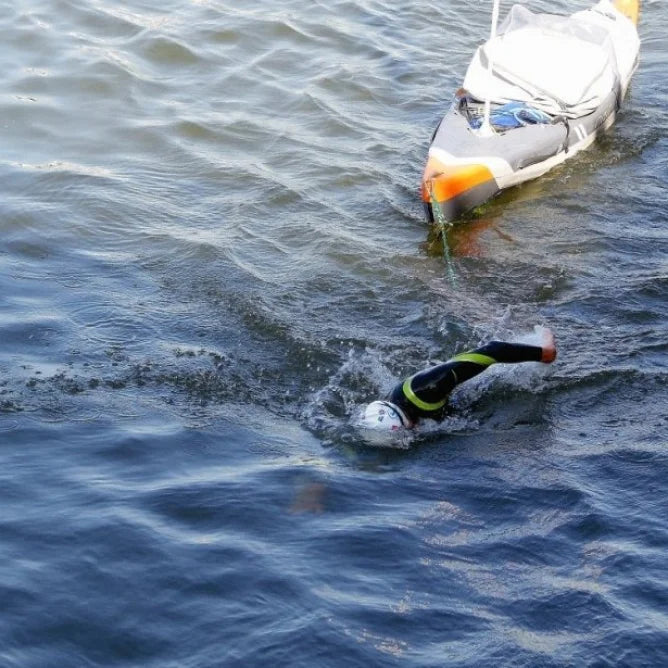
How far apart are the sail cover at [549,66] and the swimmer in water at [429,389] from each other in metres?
5.03

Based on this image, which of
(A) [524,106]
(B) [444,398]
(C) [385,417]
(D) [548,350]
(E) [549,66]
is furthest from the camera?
(E) [549,66]

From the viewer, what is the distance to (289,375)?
7844 millimetres

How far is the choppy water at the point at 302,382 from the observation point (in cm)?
540

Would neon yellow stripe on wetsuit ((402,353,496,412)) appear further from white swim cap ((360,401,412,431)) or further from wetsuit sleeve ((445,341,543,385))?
white swim cap ((360,401,412,431))

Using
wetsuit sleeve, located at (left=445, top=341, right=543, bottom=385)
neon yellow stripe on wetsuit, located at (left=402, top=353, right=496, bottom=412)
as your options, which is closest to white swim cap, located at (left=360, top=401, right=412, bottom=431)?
neon yellow stripe on wetsuit, located at (left=402, top=353, right=496, bottom=412)

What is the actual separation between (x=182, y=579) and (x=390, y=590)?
3.34 ft

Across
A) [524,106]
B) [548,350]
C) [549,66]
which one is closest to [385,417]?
[548,350]

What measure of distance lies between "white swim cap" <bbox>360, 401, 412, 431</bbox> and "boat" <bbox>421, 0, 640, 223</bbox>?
383 cm

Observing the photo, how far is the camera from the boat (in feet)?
35.1

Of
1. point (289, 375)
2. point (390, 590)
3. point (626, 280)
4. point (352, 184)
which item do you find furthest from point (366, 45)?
point (390, 590)

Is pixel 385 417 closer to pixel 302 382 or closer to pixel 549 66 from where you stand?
pixel 302 382

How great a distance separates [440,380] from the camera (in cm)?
700

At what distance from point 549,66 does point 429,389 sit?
627cm

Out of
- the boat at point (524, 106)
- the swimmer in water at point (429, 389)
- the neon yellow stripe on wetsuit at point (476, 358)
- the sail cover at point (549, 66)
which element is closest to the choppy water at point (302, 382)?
the swimmer in water at point (429, 389)
